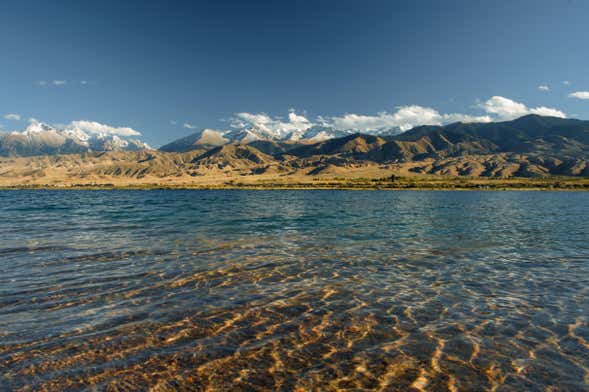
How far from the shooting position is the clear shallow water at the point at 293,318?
30.7 feet

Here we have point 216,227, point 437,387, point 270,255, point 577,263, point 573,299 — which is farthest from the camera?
point 216,227

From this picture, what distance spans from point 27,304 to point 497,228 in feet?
138

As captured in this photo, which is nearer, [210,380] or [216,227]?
[210,380]

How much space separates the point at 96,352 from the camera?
10.4m

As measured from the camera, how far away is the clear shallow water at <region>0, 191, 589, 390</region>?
368 inches

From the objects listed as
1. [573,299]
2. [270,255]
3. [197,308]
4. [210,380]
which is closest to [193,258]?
[270,255]

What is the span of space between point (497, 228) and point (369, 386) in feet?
123

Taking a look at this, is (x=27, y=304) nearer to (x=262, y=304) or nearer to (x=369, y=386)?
(x=262, y=304)

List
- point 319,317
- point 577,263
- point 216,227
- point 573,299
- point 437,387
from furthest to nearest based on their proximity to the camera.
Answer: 1. point 216,227
2. point 577,263
3. point 573,299
4. point 319,317
5. point 437,387

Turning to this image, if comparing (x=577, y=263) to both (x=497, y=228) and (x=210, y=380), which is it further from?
(x=210, y=380)

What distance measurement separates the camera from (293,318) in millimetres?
13148

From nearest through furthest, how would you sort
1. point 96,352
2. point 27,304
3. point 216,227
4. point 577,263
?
1. point 96,352
2. point 27,304
3. point 577,263
4. point 216,227

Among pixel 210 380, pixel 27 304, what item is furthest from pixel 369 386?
pixel 27 304

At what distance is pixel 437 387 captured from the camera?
29.1 ft
